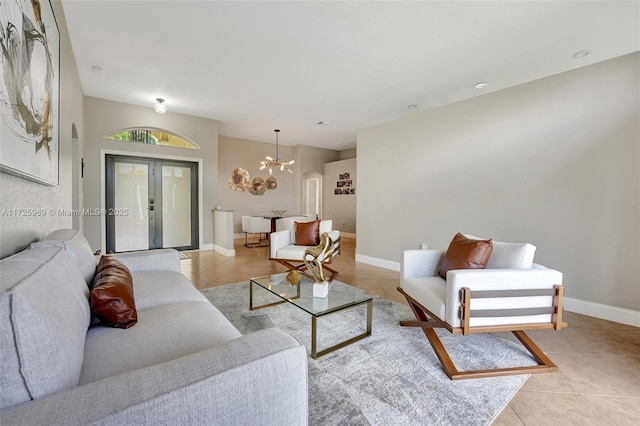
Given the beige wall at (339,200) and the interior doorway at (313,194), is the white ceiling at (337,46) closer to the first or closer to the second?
the beige wall at (339,200)

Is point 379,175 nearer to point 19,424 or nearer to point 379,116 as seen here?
point 379,116

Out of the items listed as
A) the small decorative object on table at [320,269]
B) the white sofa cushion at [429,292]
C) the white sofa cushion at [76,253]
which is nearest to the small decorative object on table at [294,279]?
the small decorative object on table at [320,269]

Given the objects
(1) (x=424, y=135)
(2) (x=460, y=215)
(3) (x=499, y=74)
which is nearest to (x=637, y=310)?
(2) (x=460, y=215)

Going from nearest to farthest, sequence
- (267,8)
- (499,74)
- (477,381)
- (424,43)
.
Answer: (477,381) < (267,8) < (424,43) < (499,74)

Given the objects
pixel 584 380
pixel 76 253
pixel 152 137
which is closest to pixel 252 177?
pixel 152 137

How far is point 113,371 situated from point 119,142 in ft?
15.8

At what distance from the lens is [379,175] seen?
15.6ft

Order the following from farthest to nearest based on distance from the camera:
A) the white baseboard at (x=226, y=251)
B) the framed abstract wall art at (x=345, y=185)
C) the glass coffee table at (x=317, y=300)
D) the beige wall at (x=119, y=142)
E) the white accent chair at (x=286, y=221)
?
1. the framed abstract wall art at (x=345, y=185)
2. the white accent chair at (x=286, y=221)
3. the white baseboard at (x=226, y=251)
4. the beige wall at (x=119, y=142)
5. the glass coffee table at (x=317, y=300)

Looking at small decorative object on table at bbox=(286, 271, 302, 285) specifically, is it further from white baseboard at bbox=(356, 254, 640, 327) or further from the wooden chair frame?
white baseboard at bbox=(356, 254, 640, 327)

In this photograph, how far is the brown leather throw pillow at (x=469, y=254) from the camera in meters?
2.06

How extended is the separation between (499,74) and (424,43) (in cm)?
113

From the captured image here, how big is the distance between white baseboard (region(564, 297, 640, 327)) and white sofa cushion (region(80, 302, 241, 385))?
3.42 metres

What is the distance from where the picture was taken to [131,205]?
4.98 meters

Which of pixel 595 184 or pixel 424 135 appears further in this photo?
pixel 424 135
